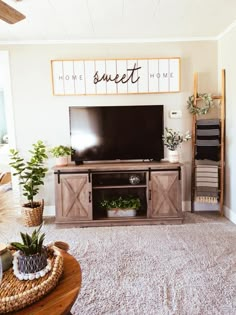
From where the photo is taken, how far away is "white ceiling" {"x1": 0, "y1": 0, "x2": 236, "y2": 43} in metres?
2.61

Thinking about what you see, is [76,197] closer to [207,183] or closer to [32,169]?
[32,169]

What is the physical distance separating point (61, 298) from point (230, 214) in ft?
9.70

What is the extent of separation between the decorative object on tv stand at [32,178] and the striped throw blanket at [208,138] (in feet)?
7.07

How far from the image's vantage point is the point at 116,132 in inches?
141

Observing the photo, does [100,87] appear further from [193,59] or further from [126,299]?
[126,299]

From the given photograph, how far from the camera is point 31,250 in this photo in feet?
4.24

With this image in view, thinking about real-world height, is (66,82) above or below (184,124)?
above

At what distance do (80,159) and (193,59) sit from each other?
2162mm

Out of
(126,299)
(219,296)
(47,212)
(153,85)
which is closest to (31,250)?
(126,299)

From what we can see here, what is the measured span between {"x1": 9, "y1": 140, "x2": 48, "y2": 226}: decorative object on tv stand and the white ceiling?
57.3 inches

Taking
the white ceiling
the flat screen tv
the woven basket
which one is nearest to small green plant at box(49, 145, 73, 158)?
the flat screen tv

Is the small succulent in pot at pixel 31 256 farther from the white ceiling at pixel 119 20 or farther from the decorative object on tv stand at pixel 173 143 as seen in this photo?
the decorative object on tv stand at pixel 173 143

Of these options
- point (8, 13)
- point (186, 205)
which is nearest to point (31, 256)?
point (8, 13)

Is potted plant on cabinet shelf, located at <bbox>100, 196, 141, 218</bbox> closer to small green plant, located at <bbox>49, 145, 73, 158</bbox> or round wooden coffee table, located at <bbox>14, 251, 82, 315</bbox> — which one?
small green plant, located at <bbox>49, 145, 73, 158</bbox>
